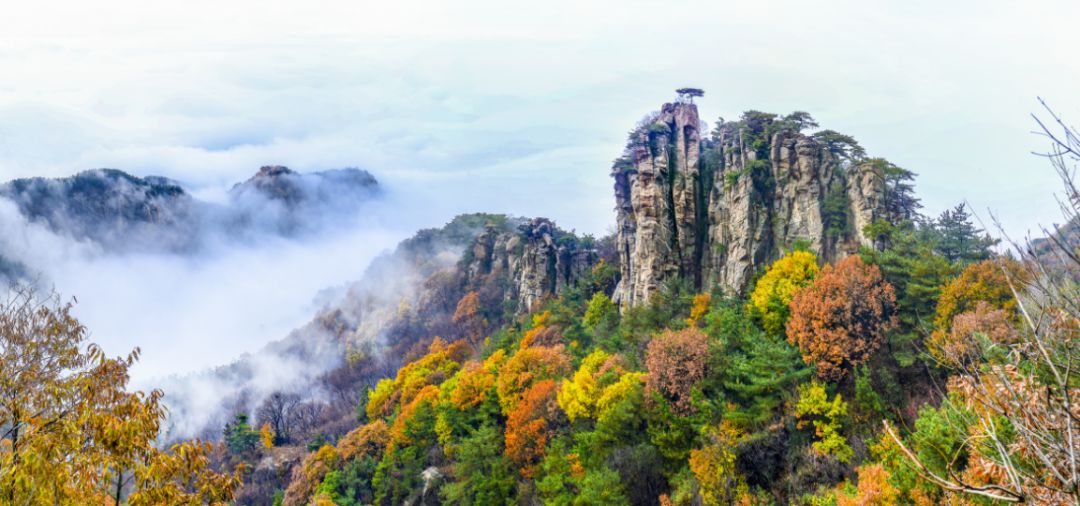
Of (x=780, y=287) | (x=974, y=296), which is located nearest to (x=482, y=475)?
(x=780, y=287)

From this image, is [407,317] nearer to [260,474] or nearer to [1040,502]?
[260,474]

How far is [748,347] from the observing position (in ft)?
99.9

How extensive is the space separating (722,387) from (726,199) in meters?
20.1

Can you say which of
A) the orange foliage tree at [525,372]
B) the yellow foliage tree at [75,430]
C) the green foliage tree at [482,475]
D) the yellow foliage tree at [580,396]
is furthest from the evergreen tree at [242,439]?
the yellow foliage tree at [75,430]

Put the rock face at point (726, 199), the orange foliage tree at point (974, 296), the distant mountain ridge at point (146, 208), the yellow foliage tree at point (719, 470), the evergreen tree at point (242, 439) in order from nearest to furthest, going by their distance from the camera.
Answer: the yellow foliage tree at point (719, 470) < the orange foliage tree at point (974, 296) < the rock face at point (726, 199) < the evergreen tree at point (242, 439) < the distant mountain ridge at point (146, 208)

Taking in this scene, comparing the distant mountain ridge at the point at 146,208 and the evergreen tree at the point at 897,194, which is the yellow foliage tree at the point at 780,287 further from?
the distant mountain ridge at the point at 146,208

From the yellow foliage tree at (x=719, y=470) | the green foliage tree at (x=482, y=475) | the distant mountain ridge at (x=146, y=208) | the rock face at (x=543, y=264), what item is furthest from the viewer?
the distant mountain ridge at (x=146, y=208)

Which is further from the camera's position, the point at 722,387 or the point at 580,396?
the point at 580,396

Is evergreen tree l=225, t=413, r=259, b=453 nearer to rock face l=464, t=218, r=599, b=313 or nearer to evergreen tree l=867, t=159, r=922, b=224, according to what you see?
rock face l=464, t=218, r=599, b=313

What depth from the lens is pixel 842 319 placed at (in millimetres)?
26609

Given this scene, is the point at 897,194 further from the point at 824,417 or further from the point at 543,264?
the point at 543,264

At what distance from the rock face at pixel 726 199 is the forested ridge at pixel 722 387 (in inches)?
8.1

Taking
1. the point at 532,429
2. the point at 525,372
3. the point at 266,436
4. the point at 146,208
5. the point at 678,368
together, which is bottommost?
the point at 266,436

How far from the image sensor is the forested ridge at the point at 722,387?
6910 millimetres
